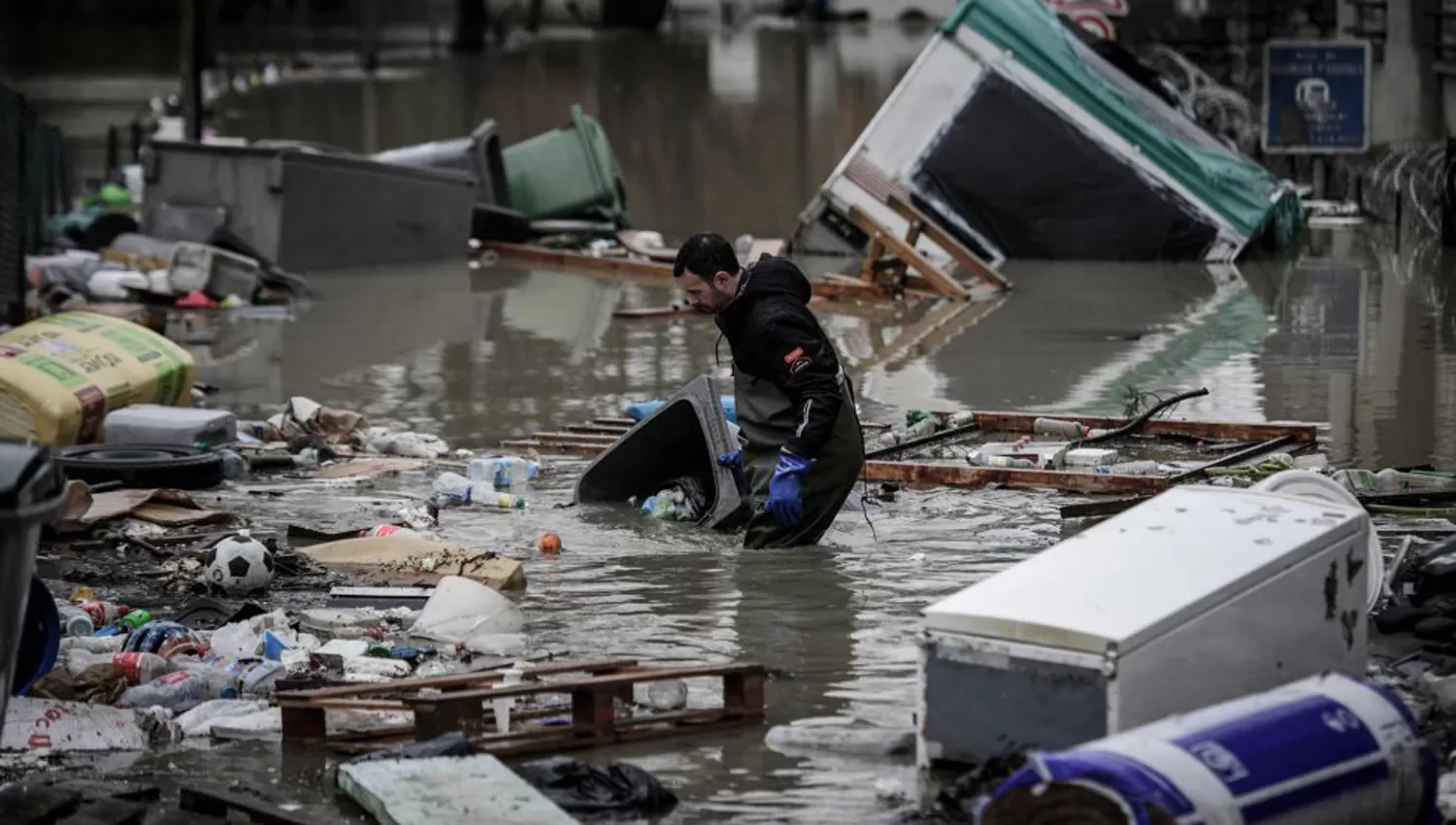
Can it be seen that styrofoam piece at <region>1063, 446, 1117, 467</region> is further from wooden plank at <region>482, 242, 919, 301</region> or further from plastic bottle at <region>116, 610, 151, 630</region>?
wooden plank at <region>482, 242, 919, 301</region>

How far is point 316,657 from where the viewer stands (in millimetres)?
8148

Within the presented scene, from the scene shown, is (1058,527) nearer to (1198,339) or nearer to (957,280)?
(1198,339)

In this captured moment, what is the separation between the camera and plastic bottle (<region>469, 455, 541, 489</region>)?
39.1 ft

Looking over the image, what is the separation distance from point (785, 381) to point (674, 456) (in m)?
1.86

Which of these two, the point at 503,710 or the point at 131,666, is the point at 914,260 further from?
the point at 503,710

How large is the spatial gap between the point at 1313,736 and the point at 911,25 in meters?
59.8

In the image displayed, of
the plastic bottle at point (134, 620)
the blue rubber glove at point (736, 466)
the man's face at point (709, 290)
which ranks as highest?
the man's face at point (709, 290)

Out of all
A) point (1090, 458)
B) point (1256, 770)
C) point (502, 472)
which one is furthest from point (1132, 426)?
point (1256, 770)

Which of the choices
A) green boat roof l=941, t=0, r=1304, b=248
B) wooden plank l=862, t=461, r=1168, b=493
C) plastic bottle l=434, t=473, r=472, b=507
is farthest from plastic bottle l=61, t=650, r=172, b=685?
green boat roof l=941, t=0, r=1304, b=248

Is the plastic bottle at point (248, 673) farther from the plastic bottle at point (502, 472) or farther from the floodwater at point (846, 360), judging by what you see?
the plastic bottle at point (502, 472)

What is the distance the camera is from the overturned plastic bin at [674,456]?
35.3 ft

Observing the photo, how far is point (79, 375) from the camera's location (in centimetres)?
1277

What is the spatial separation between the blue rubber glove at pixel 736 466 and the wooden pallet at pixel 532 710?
3085mm

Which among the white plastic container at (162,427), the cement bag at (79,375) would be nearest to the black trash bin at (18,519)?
the cement bag at (79,375)
